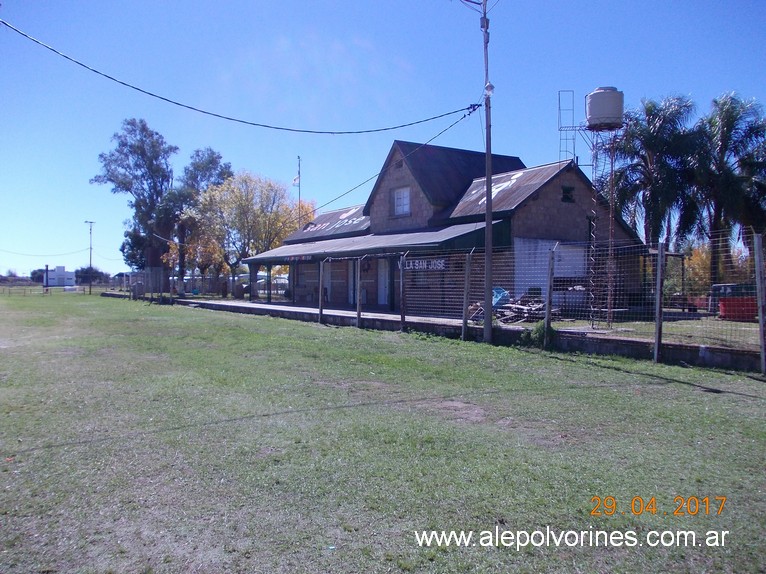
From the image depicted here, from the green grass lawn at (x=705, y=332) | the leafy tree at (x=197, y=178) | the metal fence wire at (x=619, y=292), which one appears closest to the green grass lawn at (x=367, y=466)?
the green grass lawn at (x=705, y=332)

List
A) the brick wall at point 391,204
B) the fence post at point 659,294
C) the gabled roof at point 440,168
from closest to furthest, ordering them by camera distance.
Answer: the fence post at point 659,294 < the gabled roof at point 440,168 < the brick wall at point 391,204

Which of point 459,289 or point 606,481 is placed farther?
point 459,289

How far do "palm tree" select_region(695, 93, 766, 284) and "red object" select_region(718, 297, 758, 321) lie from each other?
13.8 m

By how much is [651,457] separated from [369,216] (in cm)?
2475

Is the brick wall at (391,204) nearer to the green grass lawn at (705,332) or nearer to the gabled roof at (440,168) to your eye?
the gabled roof at (440,168)

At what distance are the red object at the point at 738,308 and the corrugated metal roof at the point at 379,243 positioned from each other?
9.72 meters

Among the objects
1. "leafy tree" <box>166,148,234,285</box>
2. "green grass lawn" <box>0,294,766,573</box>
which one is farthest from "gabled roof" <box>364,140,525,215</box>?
"leafy tree" <box>166,148,234,285</box>

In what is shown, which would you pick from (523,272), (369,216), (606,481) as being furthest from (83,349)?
(369,216)

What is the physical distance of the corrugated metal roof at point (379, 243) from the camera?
2005 cm

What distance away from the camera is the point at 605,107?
1653 centimetres

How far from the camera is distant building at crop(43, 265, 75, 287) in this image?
107925 millimetres

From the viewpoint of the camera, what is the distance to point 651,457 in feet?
16.3

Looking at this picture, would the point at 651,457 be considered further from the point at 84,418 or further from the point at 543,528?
the point at 84,418

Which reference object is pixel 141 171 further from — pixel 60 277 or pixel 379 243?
pixel 60 277
